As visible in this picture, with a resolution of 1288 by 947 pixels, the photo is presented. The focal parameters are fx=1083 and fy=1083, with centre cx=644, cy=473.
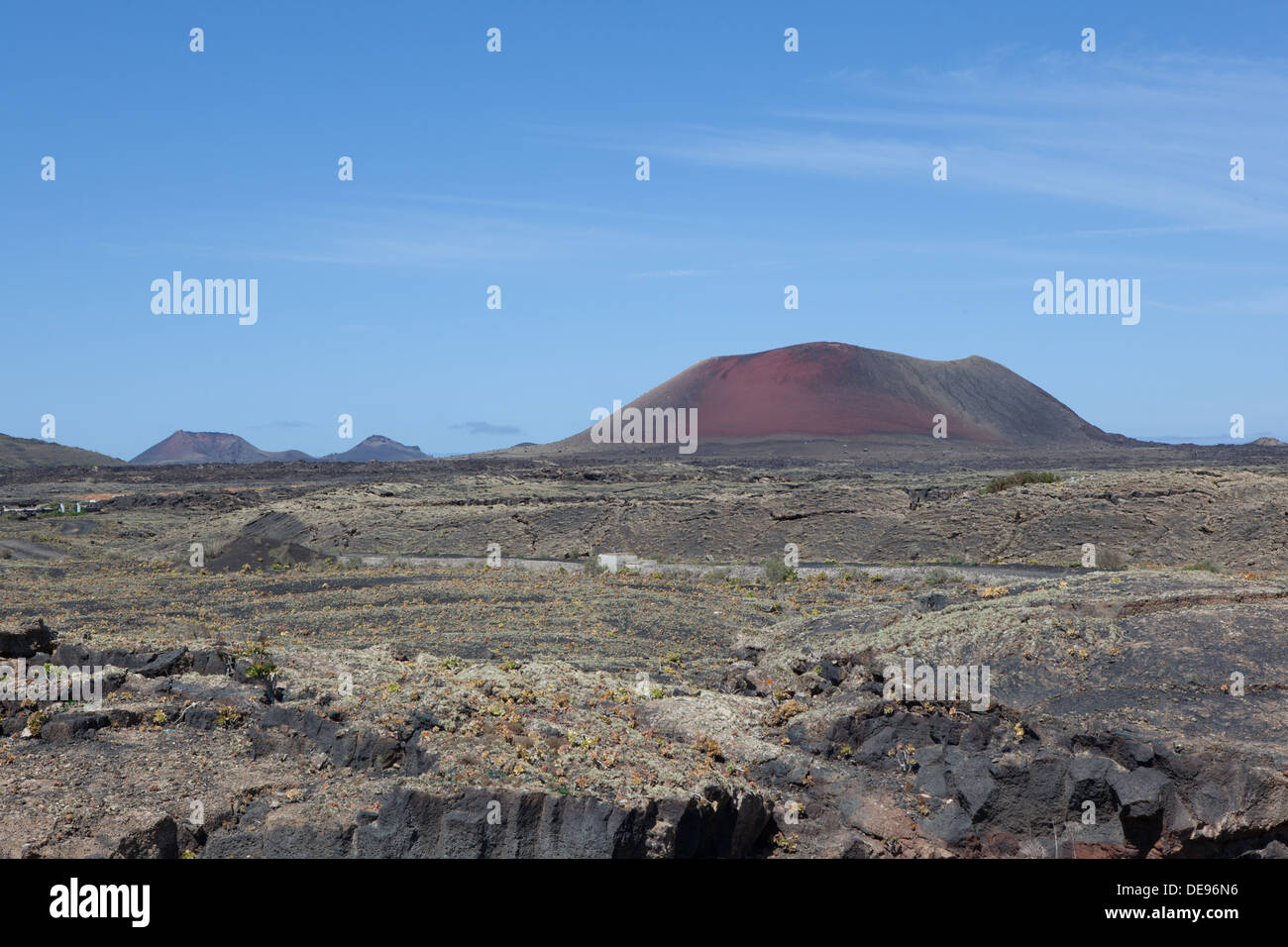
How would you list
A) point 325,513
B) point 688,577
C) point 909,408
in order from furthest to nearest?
point 909,408 < point 325,513 < point 688,577

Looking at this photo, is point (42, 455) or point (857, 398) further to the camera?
point (857, 398)

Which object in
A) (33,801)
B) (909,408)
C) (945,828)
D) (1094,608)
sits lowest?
(945,828)

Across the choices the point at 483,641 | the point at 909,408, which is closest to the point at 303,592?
the point at 483,641

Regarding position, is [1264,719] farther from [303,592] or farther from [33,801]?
[303,592]

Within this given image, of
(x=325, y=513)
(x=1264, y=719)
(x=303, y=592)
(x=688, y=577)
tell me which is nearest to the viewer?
(x=1264, y=719)
